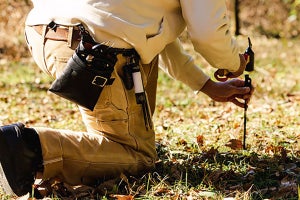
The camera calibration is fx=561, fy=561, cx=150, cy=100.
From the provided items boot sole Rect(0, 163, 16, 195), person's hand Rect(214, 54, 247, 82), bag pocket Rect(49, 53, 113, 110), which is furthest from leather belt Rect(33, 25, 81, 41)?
person's hand Rect(214, 54, 247, 82)

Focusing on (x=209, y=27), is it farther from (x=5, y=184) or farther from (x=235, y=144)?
(x=5, y=184)

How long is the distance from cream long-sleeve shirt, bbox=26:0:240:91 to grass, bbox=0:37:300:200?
65cm

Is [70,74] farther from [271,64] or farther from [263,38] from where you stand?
[263,38]

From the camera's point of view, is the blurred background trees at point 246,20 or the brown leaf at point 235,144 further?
the blurred background trees at point 246,20

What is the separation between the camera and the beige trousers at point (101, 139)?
2973mm

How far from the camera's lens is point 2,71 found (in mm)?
8711

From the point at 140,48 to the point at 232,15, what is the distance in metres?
9.78

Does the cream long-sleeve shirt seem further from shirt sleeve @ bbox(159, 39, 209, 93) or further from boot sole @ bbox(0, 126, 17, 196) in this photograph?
boot sole @ bbox(0, 126, 17, 196)

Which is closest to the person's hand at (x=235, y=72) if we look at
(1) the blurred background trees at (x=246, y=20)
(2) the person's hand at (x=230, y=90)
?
(2) the person's hand at (x=230, y=90)

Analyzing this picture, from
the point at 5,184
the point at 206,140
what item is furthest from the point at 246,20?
the point at 5,184

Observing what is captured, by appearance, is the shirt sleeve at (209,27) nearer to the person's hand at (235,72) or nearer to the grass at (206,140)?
the person's hand at (235,72)

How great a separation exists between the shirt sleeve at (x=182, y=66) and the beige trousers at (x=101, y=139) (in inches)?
19.0

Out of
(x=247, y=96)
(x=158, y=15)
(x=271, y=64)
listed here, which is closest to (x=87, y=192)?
(x=158, y=15)

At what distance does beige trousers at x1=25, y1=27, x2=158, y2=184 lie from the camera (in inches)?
117
